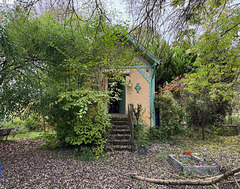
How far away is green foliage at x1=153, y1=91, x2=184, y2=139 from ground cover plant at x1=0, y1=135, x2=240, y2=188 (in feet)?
3.59

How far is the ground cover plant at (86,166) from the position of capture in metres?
3.77

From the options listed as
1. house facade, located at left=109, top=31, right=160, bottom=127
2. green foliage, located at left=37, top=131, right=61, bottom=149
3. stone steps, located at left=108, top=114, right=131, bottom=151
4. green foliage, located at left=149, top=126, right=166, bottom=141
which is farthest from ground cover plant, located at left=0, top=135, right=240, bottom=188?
house facade, located at left=109, top=31, right=160, bottom=127

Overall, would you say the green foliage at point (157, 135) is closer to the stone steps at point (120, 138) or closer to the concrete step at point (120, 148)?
the stone steps at point (120, 138)

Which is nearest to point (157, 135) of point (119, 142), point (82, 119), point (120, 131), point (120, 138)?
point (120, 131)

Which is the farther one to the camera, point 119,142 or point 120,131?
point 120,131

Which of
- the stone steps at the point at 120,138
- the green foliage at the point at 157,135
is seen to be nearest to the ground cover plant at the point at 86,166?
the stone steps at the point at 120,138

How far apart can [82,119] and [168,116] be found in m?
4.27

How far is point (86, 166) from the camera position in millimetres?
4668

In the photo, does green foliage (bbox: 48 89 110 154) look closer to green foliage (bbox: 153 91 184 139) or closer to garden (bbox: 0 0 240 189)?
garden (bbox: 0 0 240 189)

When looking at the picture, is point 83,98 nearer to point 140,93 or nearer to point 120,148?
point 120,148

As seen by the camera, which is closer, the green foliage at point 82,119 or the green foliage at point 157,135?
the green foliage at point 82,119

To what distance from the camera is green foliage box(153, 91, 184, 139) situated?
7.70 metres

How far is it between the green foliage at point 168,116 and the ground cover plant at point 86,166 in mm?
1094

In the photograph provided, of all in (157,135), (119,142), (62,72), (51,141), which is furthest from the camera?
(157,135)
